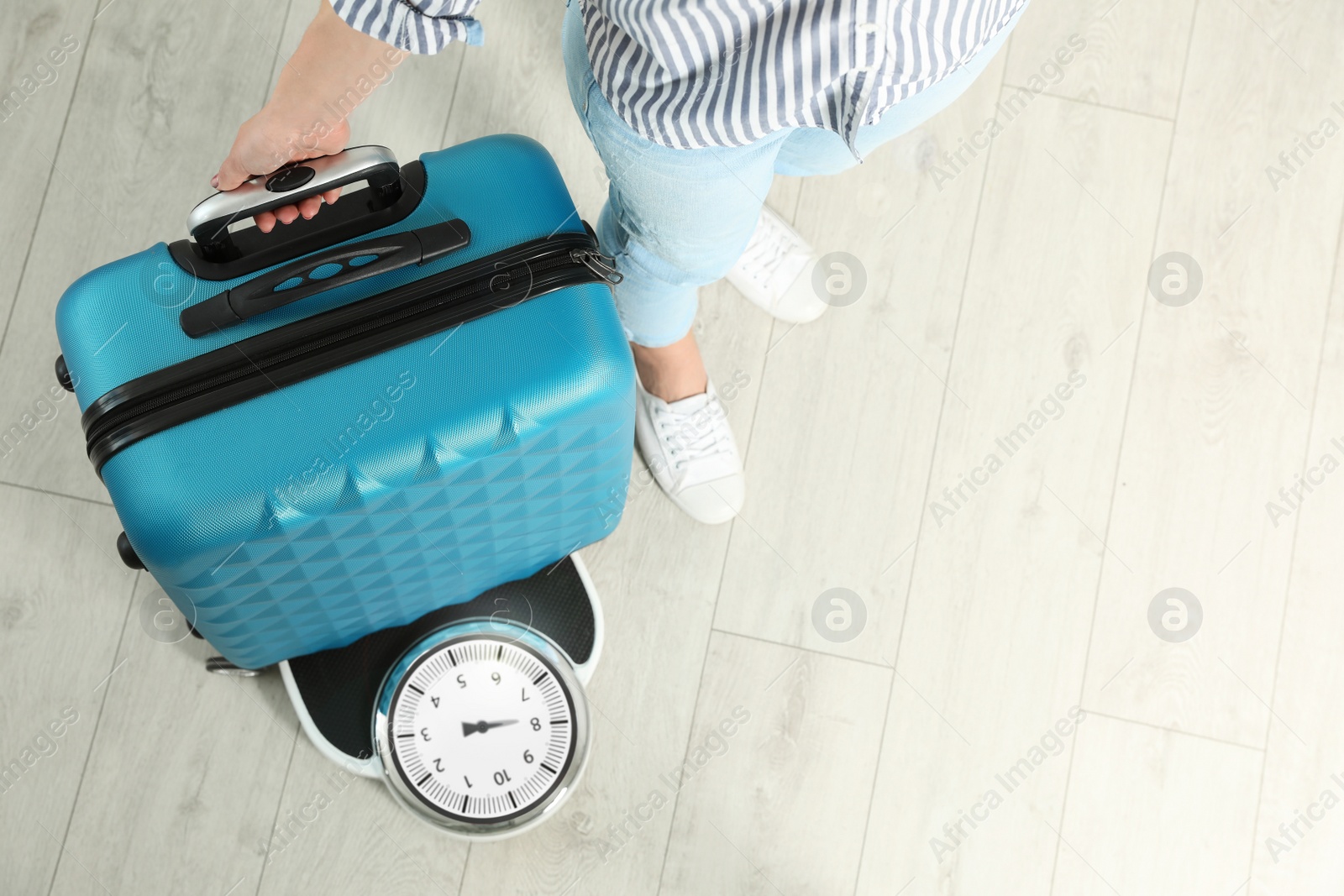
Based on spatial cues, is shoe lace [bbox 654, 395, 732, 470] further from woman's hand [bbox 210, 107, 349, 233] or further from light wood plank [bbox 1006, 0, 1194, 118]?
light wood plank [bbox 1006, 0, 1194, 118]

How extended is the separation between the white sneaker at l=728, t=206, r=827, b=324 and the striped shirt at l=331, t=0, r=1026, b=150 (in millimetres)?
666

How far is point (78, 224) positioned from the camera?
1.28m

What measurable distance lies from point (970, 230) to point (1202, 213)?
1.17 ft

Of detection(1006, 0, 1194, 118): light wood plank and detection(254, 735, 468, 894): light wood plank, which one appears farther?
detection(1006, 0, 1194, 118): light wood plank

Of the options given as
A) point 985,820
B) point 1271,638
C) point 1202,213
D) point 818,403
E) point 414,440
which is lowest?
point 985,820

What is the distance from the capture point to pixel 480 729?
112 cm

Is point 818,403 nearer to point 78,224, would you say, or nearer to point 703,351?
point 703,351

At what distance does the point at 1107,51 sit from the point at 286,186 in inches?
49.5

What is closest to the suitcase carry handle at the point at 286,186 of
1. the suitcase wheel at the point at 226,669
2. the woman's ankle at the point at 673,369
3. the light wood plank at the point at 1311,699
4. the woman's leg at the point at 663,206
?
the woman's leg at the point at 663,206

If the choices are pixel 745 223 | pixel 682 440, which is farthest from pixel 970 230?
pixel 745 223

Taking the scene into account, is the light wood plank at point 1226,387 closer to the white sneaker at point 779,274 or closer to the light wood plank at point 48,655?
the white sneaker at point 779,274

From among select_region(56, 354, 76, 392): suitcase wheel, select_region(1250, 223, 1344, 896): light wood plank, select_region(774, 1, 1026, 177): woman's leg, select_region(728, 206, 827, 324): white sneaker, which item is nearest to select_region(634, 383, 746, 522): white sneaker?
select_region(728, 206, 827, 324): white sneaker

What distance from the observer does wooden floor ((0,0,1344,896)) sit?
119 cm

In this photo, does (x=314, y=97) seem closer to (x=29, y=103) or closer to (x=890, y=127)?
(x=890, y=127)
